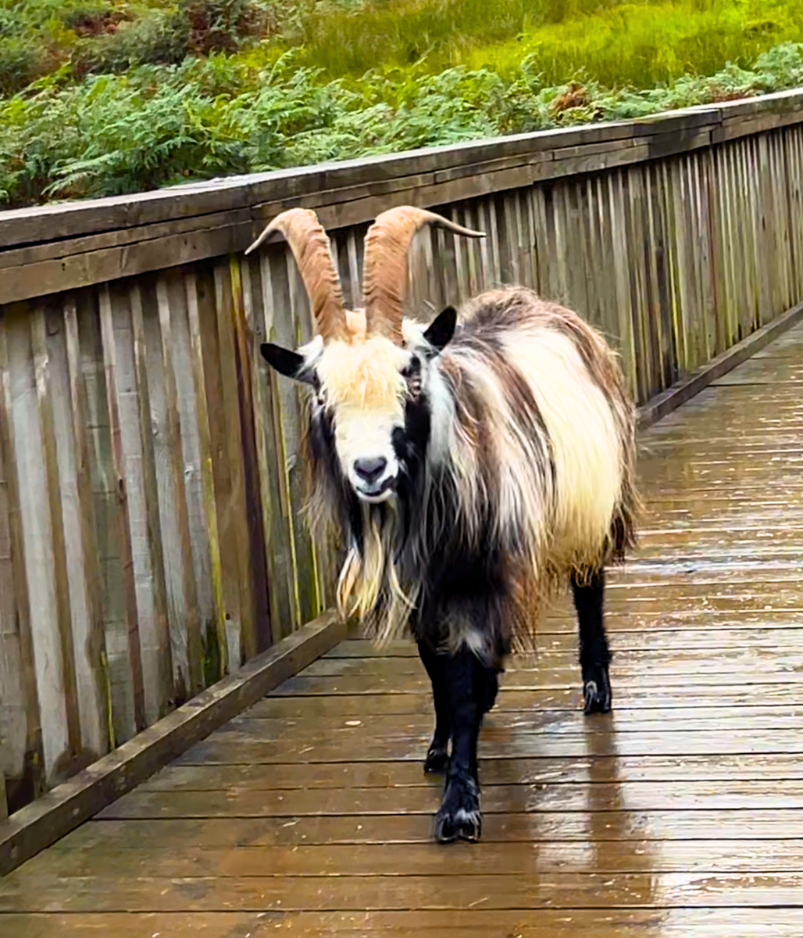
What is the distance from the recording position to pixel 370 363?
384 centimetres

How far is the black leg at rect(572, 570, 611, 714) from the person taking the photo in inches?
186

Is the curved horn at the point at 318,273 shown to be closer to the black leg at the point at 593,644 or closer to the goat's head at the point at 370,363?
the goat's head at the point at 370,363

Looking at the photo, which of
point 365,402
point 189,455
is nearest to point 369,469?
point 365,402

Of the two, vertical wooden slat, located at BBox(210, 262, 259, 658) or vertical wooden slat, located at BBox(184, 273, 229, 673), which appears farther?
vertical wooden slat, located at BBox(210, 262, 259, 658)

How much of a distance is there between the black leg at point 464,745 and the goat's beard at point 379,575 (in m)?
0.18

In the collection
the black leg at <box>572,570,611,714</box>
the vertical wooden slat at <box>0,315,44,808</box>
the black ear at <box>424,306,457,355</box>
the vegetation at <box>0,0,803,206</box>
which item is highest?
Answer: the vegetation at <box>0,0,803,206</box>

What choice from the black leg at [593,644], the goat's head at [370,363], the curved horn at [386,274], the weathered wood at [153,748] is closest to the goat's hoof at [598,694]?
the black leg at [593,644]

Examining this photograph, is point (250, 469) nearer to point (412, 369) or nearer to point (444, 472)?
point (444, 472)

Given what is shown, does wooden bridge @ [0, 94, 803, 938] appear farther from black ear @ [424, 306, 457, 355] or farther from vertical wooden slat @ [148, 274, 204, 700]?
black ear @ [424, 306, 457, 355]

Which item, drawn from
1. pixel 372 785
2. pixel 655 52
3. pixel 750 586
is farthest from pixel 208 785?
pixel 655 52

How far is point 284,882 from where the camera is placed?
12.3 feet

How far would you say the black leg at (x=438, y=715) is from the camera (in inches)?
170

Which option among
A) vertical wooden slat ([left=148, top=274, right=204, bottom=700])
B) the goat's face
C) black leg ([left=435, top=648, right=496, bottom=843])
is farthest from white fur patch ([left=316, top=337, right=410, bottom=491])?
vertical wooden slat ([left=148, top=274, right=204, bottom=700])

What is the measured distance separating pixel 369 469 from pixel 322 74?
14.6 meters
